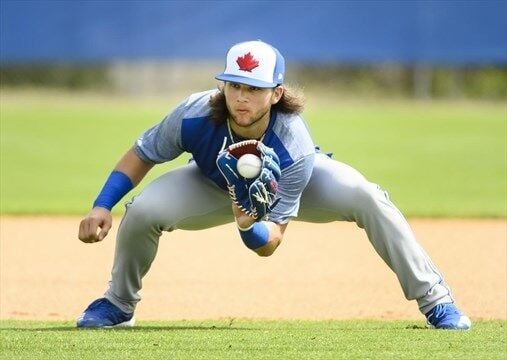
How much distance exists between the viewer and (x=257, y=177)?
14.2 ft

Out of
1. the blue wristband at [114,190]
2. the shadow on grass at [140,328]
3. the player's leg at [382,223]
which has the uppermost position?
the blue wristband at [114,190]

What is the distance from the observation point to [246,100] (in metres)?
4.57

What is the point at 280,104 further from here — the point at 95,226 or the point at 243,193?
the point at 95,226

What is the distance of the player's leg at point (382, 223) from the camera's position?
190 inches

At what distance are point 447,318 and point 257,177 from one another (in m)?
1.07

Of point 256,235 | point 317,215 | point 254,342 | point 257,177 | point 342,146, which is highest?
point 257,177

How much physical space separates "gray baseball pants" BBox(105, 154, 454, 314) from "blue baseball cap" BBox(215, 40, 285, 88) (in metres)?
0.54

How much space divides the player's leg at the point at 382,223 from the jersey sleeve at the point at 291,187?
7.9 inches

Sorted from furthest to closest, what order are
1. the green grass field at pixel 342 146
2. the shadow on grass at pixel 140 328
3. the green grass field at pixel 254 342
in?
the green grass field at pixel 342 146 → the shadow on grass at pixel 140 328 → the green grass field at pixel 254 342

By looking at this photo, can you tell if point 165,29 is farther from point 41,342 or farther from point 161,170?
point 41,342

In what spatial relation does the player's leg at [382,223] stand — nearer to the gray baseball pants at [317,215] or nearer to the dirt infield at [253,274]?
the gray baseball pants at [317,215]

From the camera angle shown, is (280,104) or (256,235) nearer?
(256,235)

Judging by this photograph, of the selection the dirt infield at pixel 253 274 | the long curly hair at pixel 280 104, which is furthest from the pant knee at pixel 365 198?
the dirt infield at pixel 253 274

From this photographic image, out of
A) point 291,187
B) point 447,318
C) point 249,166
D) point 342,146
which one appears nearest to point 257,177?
point 249,166
